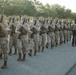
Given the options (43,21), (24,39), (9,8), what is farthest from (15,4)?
(24,39)

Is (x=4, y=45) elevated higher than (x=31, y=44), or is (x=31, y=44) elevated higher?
(x=4, y=45)

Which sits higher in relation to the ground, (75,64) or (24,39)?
(24,39)

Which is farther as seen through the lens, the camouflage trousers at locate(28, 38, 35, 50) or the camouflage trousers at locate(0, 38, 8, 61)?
the camouflage trousers at locate(28, 38, 35, 50)

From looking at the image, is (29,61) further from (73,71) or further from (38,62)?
(73,71)

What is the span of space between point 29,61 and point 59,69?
2783 millimetres

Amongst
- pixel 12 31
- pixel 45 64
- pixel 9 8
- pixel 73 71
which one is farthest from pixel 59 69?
pixel 9 8

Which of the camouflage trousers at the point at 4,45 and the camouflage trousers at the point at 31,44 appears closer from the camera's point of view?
the camouflage trousers at the point at 4,45

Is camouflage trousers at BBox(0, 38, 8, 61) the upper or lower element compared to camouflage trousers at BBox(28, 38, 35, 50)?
upper

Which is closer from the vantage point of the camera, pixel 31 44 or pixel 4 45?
pixel 4 45

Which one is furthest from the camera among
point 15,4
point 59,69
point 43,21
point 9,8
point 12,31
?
point 15,4

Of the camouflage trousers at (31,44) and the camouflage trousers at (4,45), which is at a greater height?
the camouflage trousers at (4,45)

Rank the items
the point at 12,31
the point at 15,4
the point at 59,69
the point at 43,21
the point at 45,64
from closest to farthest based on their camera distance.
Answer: the point at 59,69
the point at 45,64
the point at 12,31
the point at 43,21
the point at 15,4

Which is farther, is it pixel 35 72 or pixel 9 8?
pixel 9 8

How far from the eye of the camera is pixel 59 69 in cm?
1371
